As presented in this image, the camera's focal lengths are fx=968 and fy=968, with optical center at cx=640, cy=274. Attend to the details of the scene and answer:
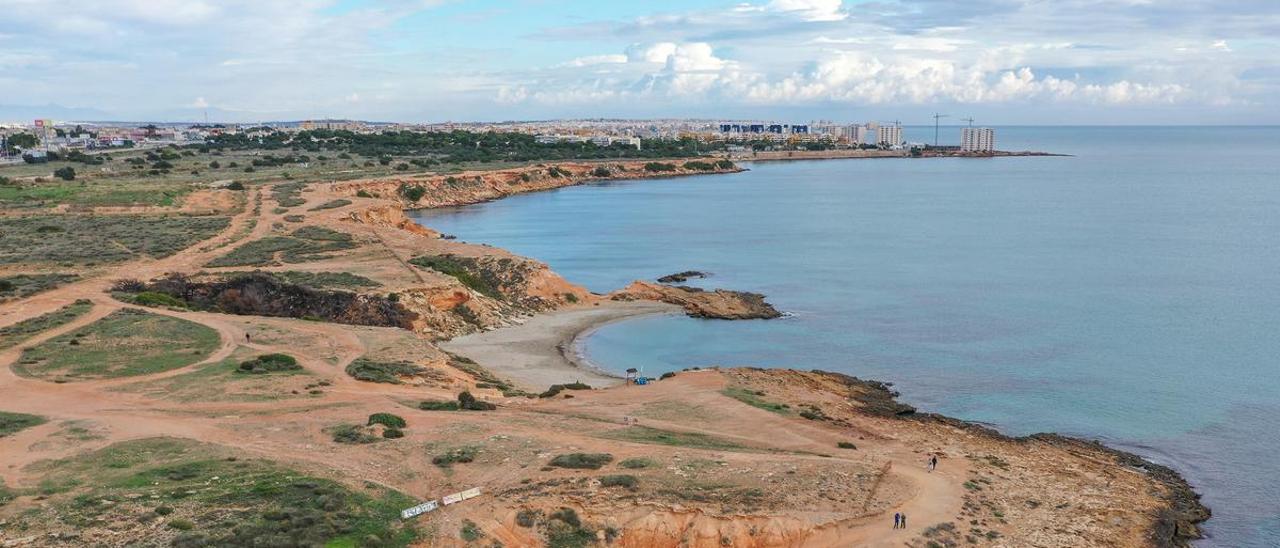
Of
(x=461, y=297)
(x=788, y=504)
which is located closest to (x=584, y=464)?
(x=788, y=504)

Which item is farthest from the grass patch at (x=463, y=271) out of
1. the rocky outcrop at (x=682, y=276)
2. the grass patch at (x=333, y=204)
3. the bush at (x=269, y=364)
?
the grass patch at (x=333, y=204)

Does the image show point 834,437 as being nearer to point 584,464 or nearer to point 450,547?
point 584,464

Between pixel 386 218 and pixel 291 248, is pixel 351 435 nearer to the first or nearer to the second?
pixel 291 248

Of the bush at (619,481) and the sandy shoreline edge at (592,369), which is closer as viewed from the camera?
the bush at (619,481)

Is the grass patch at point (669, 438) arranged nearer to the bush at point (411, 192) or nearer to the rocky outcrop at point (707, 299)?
the rocky outcrop at point (707, 299)

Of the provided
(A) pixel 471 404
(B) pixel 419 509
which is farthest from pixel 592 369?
(B) pixel 419 509
